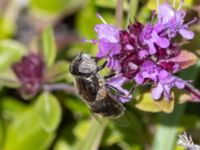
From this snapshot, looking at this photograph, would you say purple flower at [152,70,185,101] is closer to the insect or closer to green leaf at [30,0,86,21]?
the insect

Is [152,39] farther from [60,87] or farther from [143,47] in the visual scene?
[60,87]

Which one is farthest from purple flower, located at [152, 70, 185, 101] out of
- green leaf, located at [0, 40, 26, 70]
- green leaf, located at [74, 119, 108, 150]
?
green leaf, located at [0, 40, 26, 70]

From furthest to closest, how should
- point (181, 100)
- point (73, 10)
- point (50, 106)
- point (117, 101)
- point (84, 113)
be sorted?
point (73, 10), point (84, 113), point (50, 106), point (181, 100), point (117, 101)

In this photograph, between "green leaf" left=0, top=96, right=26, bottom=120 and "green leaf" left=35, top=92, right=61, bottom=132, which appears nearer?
"green leaf" left=35, top=92, right=61, bottom=132

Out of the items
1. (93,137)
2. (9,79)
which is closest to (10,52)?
(9,79)

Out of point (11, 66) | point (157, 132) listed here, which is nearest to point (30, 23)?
point (11, 66)

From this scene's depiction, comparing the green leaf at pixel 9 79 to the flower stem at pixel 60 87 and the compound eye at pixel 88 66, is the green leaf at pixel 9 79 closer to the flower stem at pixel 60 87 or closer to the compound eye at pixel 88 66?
the flower stem at pixel 60 87

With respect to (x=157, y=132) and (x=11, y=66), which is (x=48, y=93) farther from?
(x=157, y=132)
